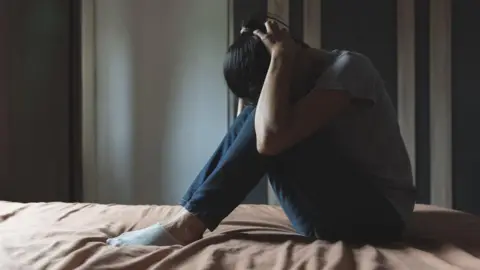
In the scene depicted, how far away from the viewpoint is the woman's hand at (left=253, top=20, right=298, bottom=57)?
1.11m

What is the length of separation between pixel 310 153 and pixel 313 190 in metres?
0.07

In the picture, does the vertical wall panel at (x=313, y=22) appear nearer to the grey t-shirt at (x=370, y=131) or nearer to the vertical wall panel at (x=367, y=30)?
the vertical wall panel at (x=367, y=30)

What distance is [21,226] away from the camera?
4.01 feet

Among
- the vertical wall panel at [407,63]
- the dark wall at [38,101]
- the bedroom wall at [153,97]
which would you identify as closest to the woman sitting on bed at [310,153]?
the vertical wall panel at [407,63]

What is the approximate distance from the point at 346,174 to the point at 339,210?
0.07m

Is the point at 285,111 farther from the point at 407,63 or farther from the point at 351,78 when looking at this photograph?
the point at 407,63

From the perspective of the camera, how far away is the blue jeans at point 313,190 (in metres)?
1.06

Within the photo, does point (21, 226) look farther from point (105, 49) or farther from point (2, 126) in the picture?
point (105, 49)

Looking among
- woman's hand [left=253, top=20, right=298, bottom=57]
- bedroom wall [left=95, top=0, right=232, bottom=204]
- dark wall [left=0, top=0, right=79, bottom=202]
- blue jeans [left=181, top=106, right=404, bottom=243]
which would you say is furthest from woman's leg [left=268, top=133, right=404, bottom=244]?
bedroom wall [left=95, top=0, right=232, bottom=204]

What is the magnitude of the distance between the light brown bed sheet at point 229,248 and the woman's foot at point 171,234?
0.04m

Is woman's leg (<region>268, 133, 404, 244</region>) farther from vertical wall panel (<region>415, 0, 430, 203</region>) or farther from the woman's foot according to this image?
vertical wall panel (<region>415, 0, 430, 203</region>)

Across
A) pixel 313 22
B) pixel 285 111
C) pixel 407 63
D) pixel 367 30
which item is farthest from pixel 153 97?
pixel 285 111

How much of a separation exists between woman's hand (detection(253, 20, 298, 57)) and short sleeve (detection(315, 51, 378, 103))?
3.3 inches

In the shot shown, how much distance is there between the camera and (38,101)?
2439mm
